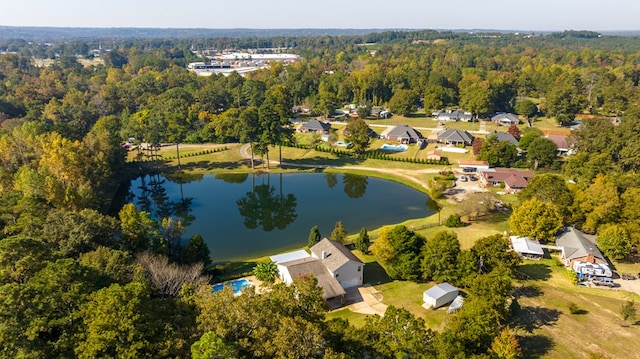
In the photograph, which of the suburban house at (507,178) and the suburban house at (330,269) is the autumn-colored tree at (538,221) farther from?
the suburban house at (330,269)

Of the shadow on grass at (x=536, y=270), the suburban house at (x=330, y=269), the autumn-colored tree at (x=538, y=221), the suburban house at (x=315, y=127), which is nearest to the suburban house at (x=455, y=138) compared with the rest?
the suburban house at (x=315, y=127)

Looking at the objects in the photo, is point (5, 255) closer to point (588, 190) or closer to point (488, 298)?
point (488, 298)

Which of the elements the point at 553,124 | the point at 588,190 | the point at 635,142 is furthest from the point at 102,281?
the point at 553,124

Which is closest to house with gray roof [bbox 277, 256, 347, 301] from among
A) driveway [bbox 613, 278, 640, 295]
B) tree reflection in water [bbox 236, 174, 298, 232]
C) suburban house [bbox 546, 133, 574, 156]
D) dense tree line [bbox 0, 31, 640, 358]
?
dense tree line [bbox 0, 31, 640, 358]

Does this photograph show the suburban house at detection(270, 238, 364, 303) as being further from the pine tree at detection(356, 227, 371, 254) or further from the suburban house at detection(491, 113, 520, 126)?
the suburban house at detection(491, 113, 520, 126)

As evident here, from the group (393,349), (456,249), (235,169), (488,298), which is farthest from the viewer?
(235,169)

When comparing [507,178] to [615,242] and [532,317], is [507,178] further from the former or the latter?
[532,317]
